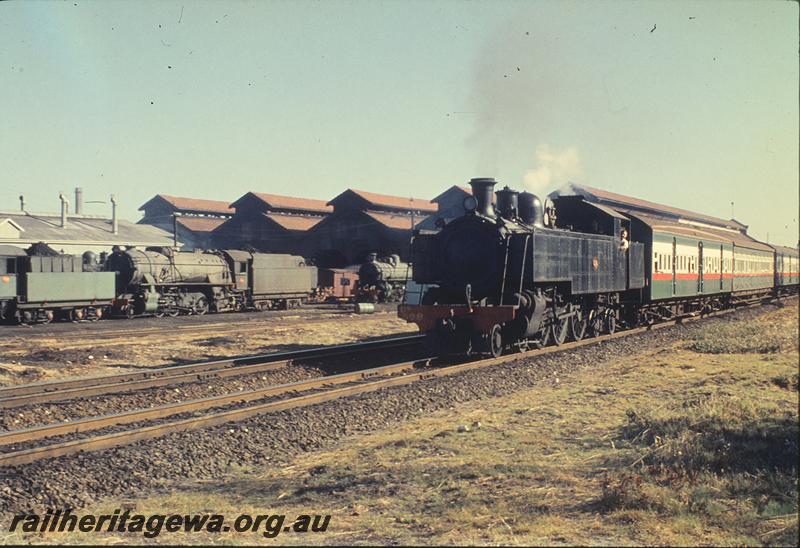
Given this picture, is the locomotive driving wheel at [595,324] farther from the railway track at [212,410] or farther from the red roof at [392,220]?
the red roof at [392,220]

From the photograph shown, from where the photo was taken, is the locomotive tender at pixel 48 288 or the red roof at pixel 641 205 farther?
the red roof at pixel 641 205

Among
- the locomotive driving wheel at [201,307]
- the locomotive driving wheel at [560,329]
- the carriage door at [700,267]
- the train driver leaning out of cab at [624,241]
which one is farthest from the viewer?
the locomotive driving wheel at [201,307]

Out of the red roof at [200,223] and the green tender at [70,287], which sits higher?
the red roof at [200,223]

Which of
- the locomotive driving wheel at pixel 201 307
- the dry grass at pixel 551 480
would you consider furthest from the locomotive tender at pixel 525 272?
the locomotive driving wheel at pixel 201 307

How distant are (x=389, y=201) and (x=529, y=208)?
43.2 metres

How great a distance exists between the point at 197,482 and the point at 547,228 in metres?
11.8

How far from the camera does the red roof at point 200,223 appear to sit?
68.4 metres

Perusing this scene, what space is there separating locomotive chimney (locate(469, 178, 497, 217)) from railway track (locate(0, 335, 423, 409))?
4.68m

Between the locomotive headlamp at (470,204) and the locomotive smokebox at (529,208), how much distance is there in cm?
135

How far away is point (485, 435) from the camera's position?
30.0ft

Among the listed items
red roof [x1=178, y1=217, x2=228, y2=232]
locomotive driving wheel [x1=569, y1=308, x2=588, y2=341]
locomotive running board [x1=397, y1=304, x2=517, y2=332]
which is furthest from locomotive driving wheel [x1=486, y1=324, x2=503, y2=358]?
red roof [x1=178, y1=217, x2=228, y2=232]

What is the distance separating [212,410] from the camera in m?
10.9

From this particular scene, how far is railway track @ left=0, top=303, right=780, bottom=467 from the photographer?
28.1 feet

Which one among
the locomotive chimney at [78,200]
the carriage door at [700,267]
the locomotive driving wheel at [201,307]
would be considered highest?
the locomotive chimney at [78,200]
